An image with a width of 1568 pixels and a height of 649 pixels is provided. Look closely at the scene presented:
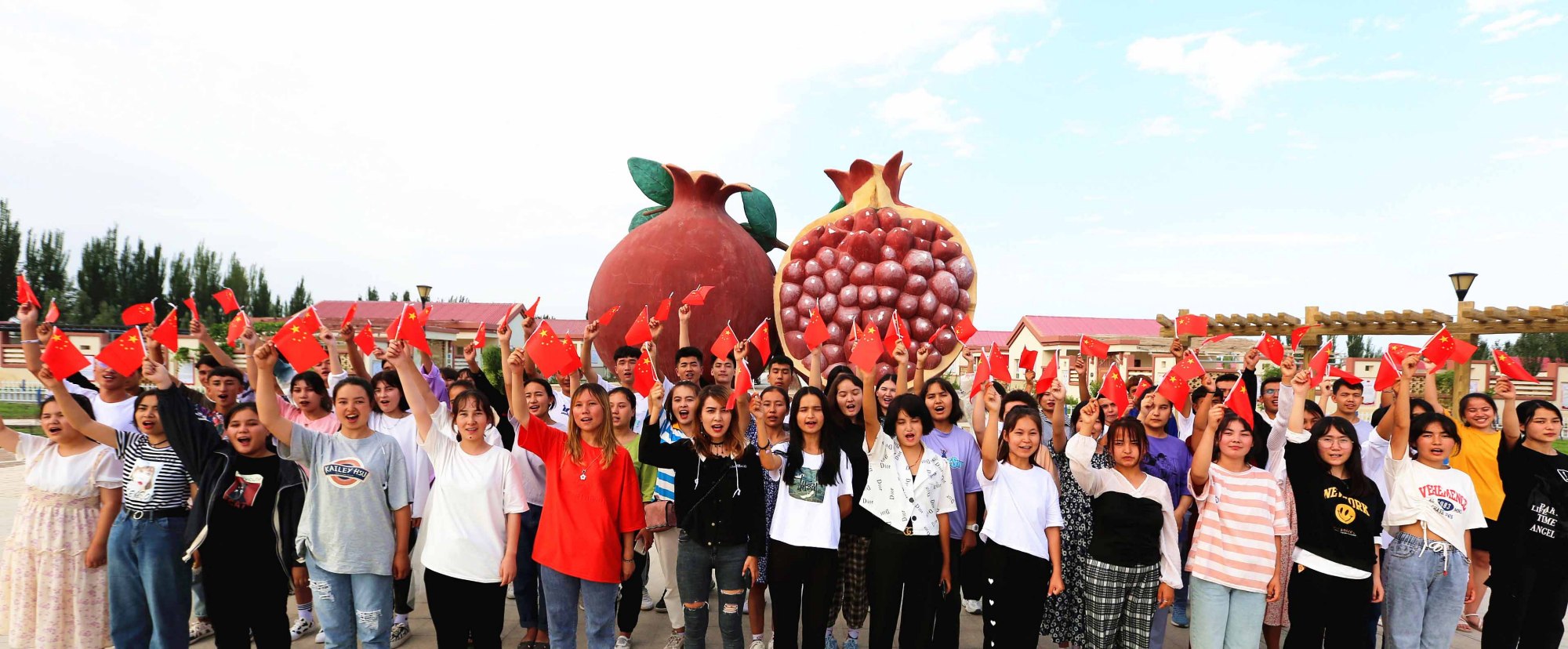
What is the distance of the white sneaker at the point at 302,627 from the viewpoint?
12.7 feet

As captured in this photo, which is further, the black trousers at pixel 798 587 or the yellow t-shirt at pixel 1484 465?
the yellow t-shirt at pixel 1484 465

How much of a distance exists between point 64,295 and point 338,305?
381 inches

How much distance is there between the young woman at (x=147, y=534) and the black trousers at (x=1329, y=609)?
14.4 feet

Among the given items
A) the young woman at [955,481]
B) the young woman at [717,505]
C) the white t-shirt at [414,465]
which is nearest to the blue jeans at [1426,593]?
the young woman at [955,481]

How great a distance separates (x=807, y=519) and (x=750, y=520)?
226 millimetres

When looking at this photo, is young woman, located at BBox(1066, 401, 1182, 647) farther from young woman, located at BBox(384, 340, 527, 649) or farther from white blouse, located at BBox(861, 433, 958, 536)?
young woman, located at BBox(384, 340, 527, 649)

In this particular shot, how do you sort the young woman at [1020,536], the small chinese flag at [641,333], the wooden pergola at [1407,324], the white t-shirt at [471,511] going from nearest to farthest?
1. the white t-shirt at [471,511]
2. the young woman at [1020,536]
3. the small chinese flag at [641,333]
4. the wooden pergola at [1407,324]

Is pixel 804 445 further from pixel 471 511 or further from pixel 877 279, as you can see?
pixel 877 279

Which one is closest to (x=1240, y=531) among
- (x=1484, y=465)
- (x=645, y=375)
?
(x=1484, y=465)

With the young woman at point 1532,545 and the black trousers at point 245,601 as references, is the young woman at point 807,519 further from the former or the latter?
the young woman at point 1532,545

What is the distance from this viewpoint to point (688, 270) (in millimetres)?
6816

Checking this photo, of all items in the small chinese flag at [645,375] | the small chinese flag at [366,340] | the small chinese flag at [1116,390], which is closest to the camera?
the small chinese flag at [645,375]

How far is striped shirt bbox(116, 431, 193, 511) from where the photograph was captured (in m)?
3.16

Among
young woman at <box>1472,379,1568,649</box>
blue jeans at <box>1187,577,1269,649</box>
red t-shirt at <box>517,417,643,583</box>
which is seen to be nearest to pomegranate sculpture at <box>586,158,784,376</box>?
red t-shirt at <box>517,417,643,583</box>
